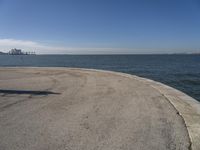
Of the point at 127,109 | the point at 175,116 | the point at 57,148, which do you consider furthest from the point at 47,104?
the point at 175,116

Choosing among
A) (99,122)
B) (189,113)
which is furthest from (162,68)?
(99,122)

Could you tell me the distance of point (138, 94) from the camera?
9.50 metres

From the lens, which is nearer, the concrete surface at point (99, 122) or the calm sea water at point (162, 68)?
the concrete surface at point (99, 122)

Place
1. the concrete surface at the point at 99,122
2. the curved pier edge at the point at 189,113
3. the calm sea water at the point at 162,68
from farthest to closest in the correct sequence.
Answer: the calm sea water at the point at 162,68
the curved pier edge at the point at 189,113
the concrete surface at the point at 99,122

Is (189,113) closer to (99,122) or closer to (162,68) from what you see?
(99,122)

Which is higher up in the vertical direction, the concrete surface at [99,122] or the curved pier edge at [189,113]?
the curved pier edge at [189,113]

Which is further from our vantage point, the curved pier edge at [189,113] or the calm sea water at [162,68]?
the calm sea water at [162,68]

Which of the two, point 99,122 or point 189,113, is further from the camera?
point 189,113

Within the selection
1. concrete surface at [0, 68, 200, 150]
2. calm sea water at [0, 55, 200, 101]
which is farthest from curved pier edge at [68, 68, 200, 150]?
calm sea water at [0, 55, 200, 101]

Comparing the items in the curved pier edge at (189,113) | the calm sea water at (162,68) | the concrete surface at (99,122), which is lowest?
the calm sea water at (162,68)

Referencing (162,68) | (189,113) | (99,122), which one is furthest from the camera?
(162,68)

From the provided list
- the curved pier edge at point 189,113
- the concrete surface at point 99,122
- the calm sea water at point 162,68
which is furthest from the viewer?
the calm sea water at point 162,68

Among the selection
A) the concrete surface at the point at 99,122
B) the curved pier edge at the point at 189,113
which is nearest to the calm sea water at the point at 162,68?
the curved pier edge at the point at 189,113

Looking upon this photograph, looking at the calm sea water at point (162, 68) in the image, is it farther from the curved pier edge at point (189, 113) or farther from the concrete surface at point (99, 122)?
the concrete surface at point (99, 122)
